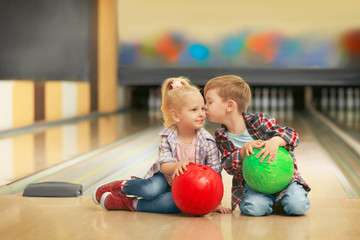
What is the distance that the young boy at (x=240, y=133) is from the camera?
2.32 m

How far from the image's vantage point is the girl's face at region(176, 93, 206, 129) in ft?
7.71

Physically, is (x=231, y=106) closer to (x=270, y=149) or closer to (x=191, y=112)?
(x=191, y=112)

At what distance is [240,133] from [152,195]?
0.50 m

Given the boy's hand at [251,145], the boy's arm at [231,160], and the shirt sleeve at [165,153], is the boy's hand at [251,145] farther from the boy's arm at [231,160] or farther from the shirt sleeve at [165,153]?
the shirt sleeve at [165,153]

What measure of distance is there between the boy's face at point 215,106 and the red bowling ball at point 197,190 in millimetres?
328

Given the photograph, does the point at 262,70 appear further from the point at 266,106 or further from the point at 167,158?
the point at 167,158

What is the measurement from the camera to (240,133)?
2.46 m

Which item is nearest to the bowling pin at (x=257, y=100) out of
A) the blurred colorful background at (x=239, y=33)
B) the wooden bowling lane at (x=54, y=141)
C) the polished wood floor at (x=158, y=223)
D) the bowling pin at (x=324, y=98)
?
the bowling pin at (x=324, y=98)

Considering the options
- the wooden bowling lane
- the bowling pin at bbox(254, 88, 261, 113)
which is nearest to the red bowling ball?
the wooden bowling lane

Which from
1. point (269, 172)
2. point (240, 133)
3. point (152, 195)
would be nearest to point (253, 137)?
point (240, 133)

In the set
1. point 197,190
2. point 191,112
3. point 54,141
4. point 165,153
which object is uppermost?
point 191,112

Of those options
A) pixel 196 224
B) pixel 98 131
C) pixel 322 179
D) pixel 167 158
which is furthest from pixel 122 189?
pixel 98 131

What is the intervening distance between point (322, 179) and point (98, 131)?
11.0 feet

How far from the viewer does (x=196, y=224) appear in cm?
209
